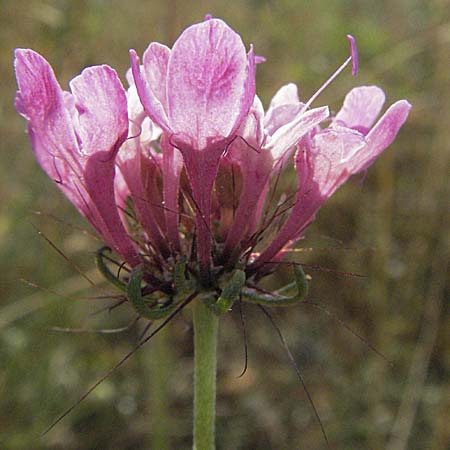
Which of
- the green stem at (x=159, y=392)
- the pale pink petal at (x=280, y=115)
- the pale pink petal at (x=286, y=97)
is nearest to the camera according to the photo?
the pale pink petal at (x=280, y=115)

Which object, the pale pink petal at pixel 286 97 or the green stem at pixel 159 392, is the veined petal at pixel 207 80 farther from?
the green stem at pixel 159 392

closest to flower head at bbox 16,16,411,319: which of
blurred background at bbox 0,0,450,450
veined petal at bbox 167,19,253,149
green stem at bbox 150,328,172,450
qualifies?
veined petal at bbox 167,19,253,149

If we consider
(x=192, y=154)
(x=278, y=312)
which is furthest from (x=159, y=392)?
(x=192, y=154)

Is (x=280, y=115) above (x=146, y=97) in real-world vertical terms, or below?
below

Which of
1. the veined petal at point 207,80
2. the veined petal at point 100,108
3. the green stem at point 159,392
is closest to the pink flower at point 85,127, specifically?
the veined petal at point 100,108

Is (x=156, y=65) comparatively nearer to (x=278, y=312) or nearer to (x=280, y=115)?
(x=280, y=115)

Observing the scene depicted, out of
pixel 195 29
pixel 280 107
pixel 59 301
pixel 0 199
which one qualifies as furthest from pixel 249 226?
pixel 0 199

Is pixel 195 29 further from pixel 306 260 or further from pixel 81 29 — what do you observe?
pixel 306 260
